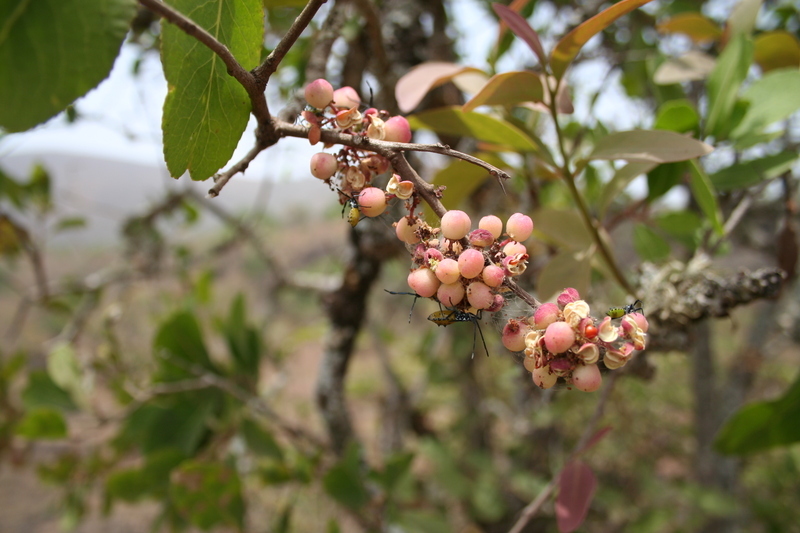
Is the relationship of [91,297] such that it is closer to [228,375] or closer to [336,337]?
[228,375]

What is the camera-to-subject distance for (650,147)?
41cm

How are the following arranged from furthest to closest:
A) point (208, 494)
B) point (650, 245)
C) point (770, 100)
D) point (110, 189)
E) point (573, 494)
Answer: point (110, 189)
point (208, 494)
point (650, 245)
point (770, 100)
point (573, 494)

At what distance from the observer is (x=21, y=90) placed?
23 cm

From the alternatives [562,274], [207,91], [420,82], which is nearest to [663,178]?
[562,274]

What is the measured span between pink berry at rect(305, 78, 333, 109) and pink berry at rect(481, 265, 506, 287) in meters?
0.15

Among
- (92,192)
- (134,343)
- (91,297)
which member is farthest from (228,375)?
(92,192)

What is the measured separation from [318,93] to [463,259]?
147 millimetres

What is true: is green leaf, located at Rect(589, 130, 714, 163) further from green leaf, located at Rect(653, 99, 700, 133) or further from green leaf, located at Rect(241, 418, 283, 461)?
green leaf, located at Rect(241, 418, 283, 461)

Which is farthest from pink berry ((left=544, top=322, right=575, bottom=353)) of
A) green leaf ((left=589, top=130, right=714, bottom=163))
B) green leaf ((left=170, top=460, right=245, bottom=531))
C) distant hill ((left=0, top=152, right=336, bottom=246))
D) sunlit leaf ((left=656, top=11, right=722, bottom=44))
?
distant hill ((left=0, top=152, right=336, bottom=246))

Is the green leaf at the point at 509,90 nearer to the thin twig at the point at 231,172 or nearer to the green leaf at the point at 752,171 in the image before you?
the thin twig at the point at 231,172

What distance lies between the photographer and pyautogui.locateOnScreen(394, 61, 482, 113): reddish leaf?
17.8 inches

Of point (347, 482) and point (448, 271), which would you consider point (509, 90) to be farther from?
point (347, 482)

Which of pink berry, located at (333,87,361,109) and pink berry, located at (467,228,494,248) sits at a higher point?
pink berry, located at (333,87,361,109)

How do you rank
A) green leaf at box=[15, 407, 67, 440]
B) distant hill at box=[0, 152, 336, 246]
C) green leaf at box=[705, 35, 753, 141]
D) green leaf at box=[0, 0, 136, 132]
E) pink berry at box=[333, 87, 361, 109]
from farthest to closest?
1. distant hill at box=[0, 152, 336, 246]
2. green leaf at box=[15, 407, 67, 440]
3. green leaf at box=[705, 35, 753, 141]
4. pink berry at box=[333, 87, 361, 109]
5. green leaf at box=[0, 0, 136, 132]
